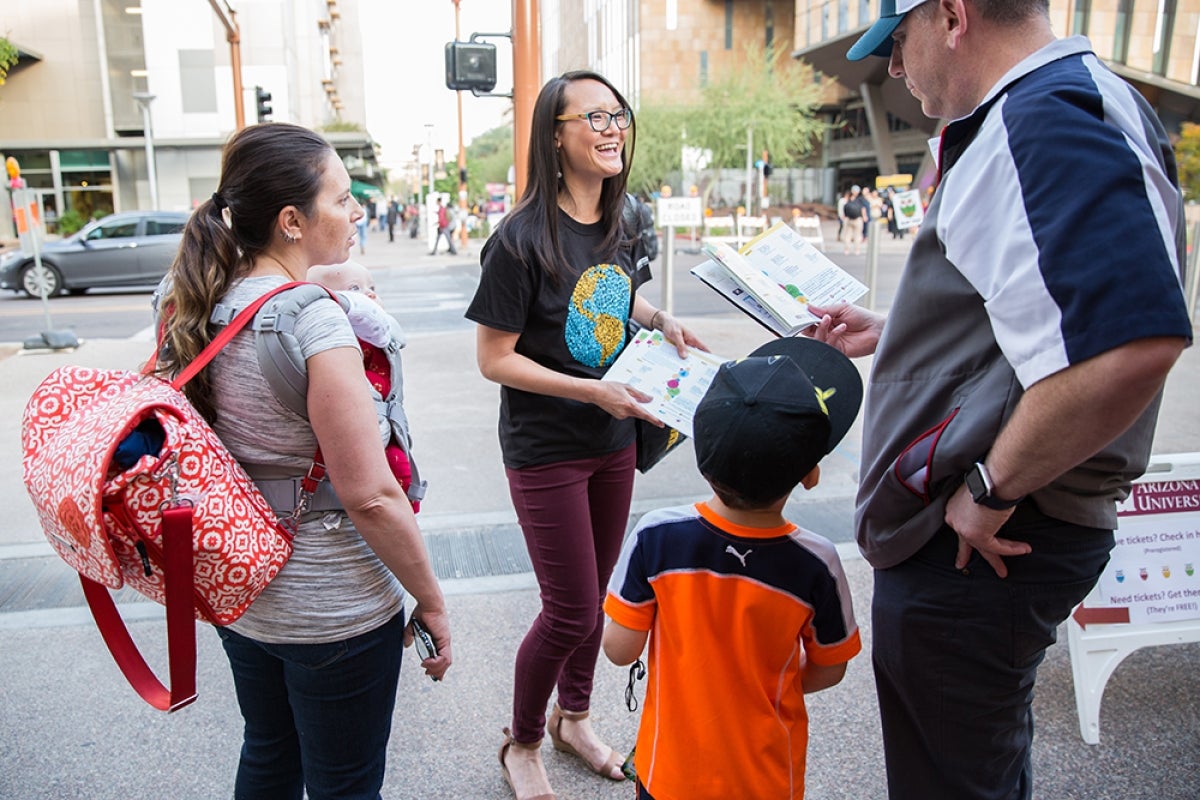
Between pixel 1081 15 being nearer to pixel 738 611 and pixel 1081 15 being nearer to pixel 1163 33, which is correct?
pixel 1163 33

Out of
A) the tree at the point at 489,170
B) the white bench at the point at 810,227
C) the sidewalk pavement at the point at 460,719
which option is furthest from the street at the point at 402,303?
the tree at the point at 489,170

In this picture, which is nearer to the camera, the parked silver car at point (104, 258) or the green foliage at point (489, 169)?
the parked silver car at point (104, 258)

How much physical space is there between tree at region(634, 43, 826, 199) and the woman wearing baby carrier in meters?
43.2

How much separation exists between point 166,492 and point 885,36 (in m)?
1.61

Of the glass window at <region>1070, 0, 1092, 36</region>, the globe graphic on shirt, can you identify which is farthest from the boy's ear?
the glass window at <region>1070, 0, 1092, 36</region>

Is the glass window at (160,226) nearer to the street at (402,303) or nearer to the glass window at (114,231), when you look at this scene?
the glass window at (114,231)

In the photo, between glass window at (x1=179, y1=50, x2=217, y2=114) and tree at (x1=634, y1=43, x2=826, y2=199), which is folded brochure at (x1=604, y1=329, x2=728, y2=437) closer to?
tree at (x1=634, y1=43, x2=826, y2=199)

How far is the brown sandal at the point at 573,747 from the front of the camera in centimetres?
294

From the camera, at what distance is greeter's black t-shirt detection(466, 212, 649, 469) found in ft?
8.60

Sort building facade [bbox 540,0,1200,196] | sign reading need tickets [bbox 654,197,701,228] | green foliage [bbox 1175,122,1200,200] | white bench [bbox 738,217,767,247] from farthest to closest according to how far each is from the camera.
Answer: building facade [bbox 540,0,1200,196]
white bench [bbox 738,217,767,247]
green foliage [bbox 1175,122,1200,200]
sign reading need tickets [bbox 654,197,701,228]

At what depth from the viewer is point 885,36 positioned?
1.86 m

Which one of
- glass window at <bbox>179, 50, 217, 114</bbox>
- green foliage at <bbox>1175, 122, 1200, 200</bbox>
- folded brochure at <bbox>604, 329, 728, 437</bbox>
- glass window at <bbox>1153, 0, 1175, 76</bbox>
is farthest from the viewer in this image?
glass window at <bbox>179, 50, 217, 114</bbox>

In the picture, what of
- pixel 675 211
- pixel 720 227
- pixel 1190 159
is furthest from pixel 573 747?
pixel 1190 159

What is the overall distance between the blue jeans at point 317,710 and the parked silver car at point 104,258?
17694 millimetres
